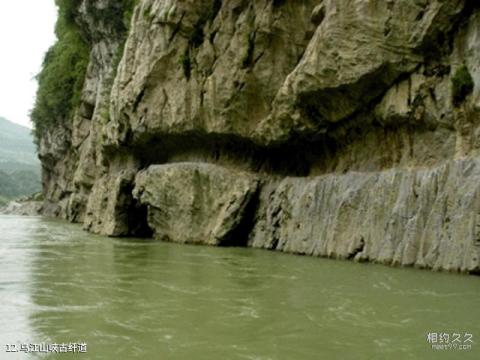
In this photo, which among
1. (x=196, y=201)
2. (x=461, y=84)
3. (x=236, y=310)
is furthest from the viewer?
(x=196, y=201)

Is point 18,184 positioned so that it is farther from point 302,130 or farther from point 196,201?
point 302,130

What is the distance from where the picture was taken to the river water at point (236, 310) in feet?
22.2

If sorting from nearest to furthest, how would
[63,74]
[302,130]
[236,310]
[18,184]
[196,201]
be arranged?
[236,310]
[302,130]
[196,201]
[63,74]
[18,184]

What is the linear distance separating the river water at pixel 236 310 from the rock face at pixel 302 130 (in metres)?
2.00

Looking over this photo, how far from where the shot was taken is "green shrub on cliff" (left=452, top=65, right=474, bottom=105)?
13.6 m

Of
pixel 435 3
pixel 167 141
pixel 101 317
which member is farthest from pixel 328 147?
pixel 101 317

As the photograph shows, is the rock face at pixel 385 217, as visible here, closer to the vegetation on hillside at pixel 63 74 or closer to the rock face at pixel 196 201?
the rock face at pixel 196 201

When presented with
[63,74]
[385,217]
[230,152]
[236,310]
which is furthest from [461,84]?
[63,74]

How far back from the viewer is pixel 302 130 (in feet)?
63.2

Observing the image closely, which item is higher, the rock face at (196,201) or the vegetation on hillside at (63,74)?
the vegetation on hillside at (63,74)

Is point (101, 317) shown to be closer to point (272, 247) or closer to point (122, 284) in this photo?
point (122, 284)

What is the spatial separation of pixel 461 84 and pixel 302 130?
6.35 m

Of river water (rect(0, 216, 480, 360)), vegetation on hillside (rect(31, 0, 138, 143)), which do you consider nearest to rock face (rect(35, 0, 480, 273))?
river water (rect(0, 216, 480, 360))

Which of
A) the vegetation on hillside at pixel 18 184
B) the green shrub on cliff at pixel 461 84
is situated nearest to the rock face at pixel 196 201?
the green shrub on cliff at pixel 461 84
